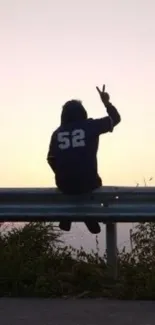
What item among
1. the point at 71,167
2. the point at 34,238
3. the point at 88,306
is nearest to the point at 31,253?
the point at 34,238

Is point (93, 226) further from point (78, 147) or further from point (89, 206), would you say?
point (78, 147)

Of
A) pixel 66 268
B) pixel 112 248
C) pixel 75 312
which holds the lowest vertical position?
pixel 75 312

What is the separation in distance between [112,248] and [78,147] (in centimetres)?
110

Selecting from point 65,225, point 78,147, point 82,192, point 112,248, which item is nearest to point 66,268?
point 65,225

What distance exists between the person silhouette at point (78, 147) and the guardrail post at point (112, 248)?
0.26 m

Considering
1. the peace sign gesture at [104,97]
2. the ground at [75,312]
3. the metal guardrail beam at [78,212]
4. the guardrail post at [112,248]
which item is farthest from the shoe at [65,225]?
the peace sign gesture at [104,97]

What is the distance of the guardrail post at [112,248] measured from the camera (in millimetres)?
6707

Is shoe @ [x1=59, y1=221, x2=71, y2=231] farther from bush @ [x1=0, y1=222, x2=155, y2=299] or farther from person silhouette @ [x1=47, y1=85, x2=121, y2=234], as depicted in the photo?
bush @ [x1=0, y1=222, x2=155, y2=299]

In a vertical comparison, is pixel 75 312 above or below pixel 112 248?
below

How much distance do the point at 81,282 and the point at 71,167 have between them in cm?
117

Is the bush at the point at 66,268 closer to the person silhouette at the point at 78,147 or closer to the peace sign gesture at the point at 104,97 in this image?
the person silhouette at the point at 78,147

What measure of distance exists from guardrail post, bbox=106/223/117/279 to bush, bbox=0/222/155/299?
68 mm

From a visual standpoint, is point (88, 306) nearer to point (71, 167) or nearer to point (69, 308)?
point (69, 308)

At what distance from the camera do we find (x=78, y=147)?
7293 millimetres
